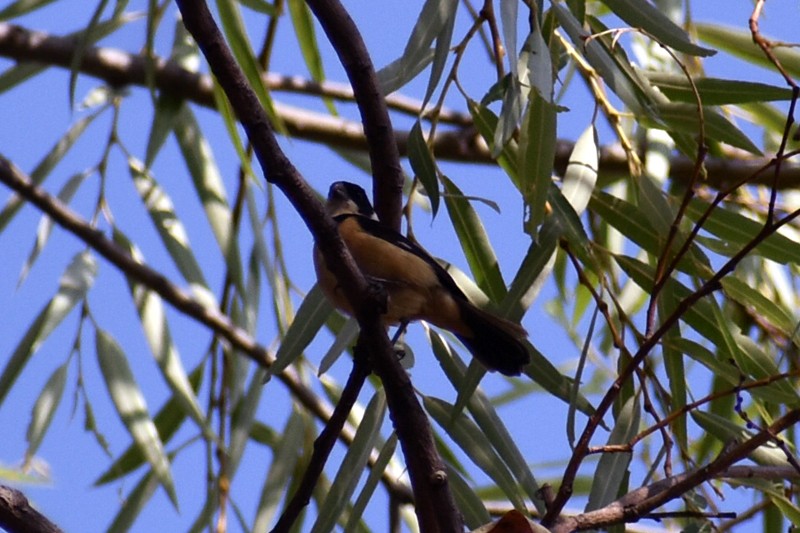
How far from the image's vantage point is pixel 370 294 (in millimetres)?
1715

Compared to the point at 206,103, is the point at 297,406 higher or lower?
lower

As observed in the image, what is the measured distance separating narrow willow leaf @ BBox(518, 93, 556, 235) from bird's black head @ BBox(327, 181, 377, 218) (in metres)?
0.95

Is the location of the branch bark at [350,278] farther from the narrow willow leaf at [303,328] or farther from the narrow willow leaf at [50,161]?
the narrow willow leaf at [50,161]

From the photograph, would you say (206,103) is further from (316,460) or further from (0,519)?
(0,519)

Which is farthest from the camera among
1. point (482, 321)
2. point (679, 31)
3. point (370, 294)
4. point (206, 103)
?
point (206, 103)

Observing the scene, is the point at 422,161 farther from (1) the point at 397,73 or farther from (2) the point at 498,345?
(2) the point at 498,345

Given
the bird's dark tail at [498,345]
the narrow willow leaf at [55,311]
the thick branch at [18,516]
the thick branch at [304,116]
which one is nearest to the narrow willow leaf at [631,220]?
the bird's dark tail at [498,345]

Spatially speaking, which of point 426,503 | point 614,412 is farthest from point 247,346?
point 426,503

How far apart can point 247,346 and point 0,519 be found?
62.2 inches

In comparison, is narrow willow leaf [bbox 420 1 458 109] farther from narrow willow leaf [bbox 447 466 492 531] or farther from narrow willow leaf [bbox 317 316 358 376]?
narrow willow leaf [bbox 447 466 492 531]

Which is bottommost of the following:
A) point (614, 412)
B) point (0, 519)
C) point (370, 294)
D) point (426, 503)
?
point (0, 519)

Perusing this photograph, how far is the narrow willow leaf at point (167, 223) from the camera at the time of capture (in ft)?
10.1

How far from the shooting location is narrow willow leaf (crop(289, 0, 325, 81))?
2.90 metres

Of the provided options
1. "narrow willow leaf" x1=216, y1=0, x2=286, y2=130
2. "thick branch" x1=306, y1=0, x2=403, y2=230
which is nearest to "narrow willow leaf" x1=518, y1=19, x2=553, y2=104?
"thick branch" x1=306, y1=0, x2=403, y2=230
